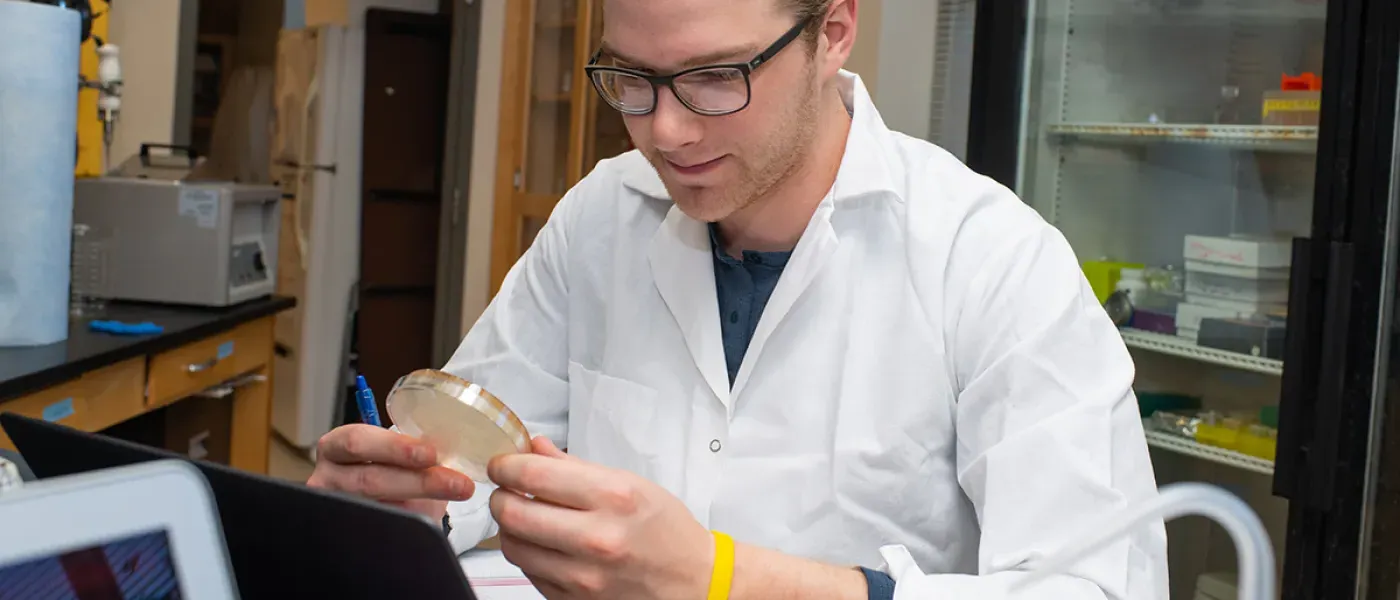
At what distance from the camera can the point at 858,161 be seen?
1.34 meters

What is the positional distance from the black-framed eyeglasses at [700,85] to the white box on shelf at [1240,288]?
1.82 metres

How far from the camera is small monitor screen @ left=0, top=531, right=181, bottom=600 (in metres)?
0.52

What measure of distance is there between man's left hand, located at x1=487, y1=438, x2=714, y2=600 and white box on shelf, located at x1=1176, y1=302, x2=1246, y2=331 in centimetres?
213

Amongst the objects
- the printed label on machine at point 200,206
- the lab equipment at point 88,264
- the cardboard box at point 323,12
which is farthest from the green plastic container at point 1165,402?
the cardboard box at point 323,12

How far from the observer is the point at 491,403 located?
86cm

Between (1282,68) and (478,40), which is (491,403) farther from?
(478,40)

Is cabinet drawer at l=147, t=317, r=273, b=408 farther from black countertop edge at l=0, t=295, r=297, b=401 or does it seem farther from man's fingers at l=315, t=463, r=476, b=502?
man's fingers at l=315, t=463, r=476, b=502

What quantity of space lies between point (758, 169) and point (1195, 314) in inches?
72.9

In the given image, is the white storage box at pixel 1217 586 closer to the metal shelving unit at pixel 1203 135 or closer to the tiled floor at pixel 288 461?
the metal shelving unit at pixel 1203 135

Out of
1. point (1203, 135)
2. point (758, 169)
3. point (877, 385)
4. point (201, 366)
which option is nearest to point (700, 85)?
point (758, 169)

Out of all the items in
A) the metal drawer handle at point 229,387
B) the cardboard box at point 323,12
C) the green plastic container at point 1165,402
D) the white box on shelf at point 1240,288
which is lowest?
the metal drawer handle at point 229,387

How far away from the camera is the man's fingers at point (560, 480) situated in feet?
2.67

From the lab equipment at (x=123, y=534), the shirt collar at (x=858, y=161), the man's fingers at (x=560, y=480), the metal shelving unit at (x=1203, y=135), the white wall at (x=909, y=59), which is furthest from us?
the white wall at (x=909, y=59)

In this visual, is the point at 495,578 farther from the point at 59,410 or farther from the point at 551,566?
the point at 59,410
